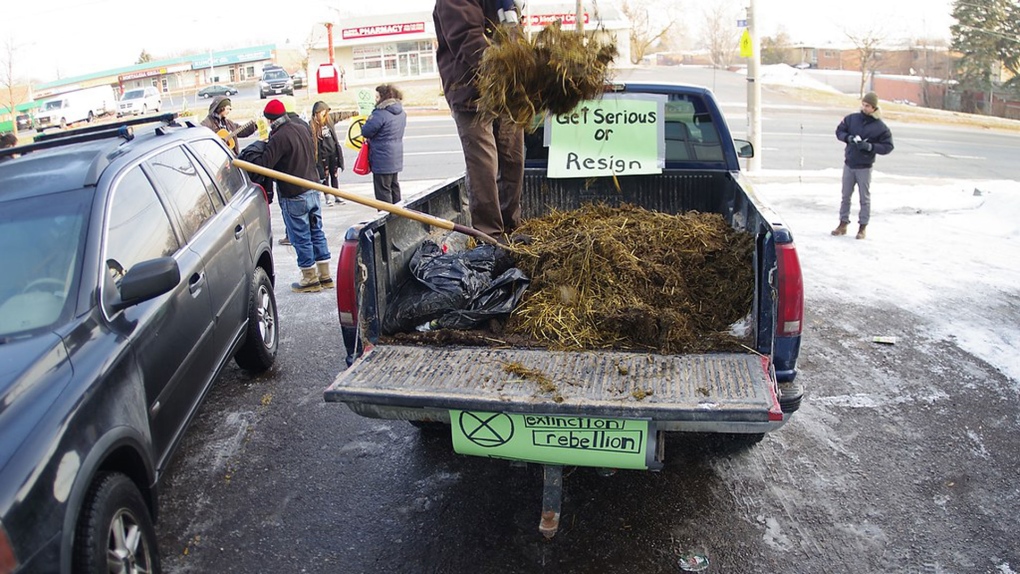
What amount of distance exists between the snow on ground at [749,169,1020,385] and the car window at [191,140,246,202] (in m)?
3.76

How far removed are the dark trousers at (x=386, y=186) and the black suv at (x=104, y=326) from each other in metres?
4.87

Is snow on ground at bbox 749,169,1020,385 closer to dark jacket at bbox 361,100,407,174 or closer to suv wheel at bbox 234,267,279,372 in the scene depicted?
suv wheel at bbox 234,267,279,372

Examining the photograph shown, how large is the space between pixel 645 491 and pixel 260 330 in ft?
9.98

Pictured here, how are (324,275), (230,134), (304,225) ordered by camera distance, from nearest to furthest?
(304,225)
(324,275)
(230,134)

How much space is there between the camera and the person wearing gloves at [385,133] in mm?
9523

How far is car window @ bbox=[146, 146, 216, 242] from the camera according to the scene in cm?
427

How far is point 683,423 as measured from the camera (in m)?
2.76

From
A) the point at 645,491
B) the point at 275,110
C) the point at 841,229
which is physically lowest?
the point at 645,491

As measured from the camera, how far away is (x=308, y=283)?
7562mm

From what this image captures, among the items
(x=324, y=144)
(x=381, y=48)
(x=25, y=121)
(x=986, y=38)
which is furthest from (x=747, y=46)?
(x=381, y=48)

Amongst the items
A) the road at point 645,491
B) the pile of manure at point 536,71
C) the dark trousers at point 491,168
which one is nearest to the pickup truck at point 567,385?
the road at point 645,491

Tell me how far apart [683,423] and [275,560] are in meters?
1.98

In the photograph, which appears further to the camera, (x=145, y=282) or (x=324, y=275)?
(x=324, y=275)

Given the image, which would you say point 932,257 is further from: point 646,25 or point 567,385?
point 567,385
